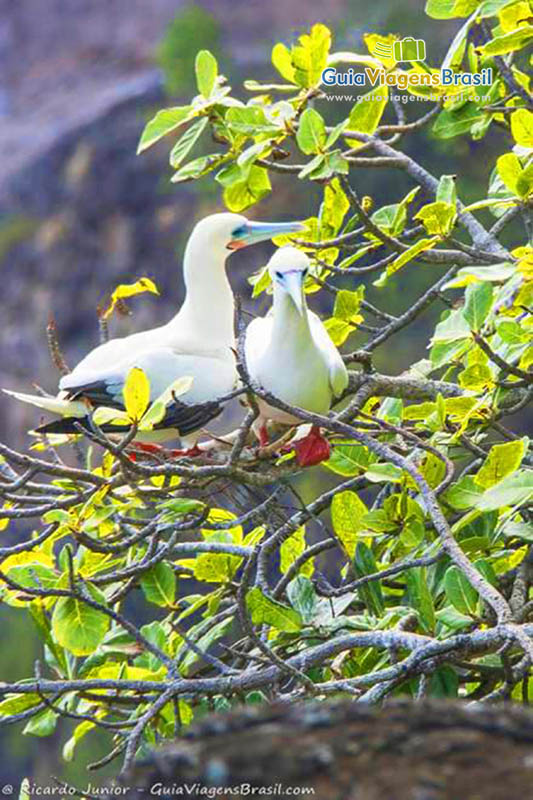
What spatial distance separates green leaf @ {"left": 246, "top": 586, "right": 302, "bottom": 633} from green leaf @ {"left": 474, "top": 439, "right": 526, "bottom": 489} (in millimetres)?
498

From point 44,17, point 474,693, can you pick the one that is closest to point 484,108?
point 474,693

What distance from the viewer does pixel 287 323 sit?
3.47m

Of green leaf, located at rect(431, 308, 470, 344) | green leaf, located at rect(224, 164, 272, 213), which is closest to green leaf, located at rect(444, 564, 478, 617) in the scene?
green leaf, located at rect(431, 308, 470, 344)

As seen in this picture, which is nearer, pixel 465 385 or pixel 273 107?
pixel 465 385

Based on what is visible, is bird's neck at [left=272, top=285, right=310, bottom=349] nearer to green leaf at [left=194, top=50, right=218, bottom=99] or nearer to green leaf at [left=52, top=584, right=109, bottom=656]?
green leaf at [left=194, top=50, right=218, bottom=99]

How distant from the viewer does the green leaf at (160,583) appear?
10.4ft

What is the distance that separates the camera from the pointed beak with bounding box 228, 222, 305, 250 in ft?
12.7

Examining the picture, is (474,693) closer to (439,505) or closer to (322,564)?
(439,505)

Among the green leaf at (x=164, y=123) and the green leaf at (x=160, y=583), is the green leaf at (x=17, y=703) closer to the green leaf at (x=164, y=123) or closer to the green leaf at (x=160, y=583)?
the green leaf at (x=160, y=583)

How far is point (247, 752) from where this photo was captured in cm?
161

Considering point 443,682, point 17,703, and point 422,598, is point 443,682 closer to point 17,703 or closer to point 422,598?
point 422,598

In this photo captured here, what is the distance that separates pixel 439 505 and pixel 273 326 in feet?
2.47

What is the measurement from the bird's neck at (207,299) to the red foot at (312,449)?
35.2 inches

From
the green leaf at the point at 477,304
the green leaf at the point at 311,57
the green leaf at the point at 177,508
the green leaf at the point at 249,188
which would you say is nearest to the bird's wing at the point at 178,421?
the green leaf at the point at 249,188
